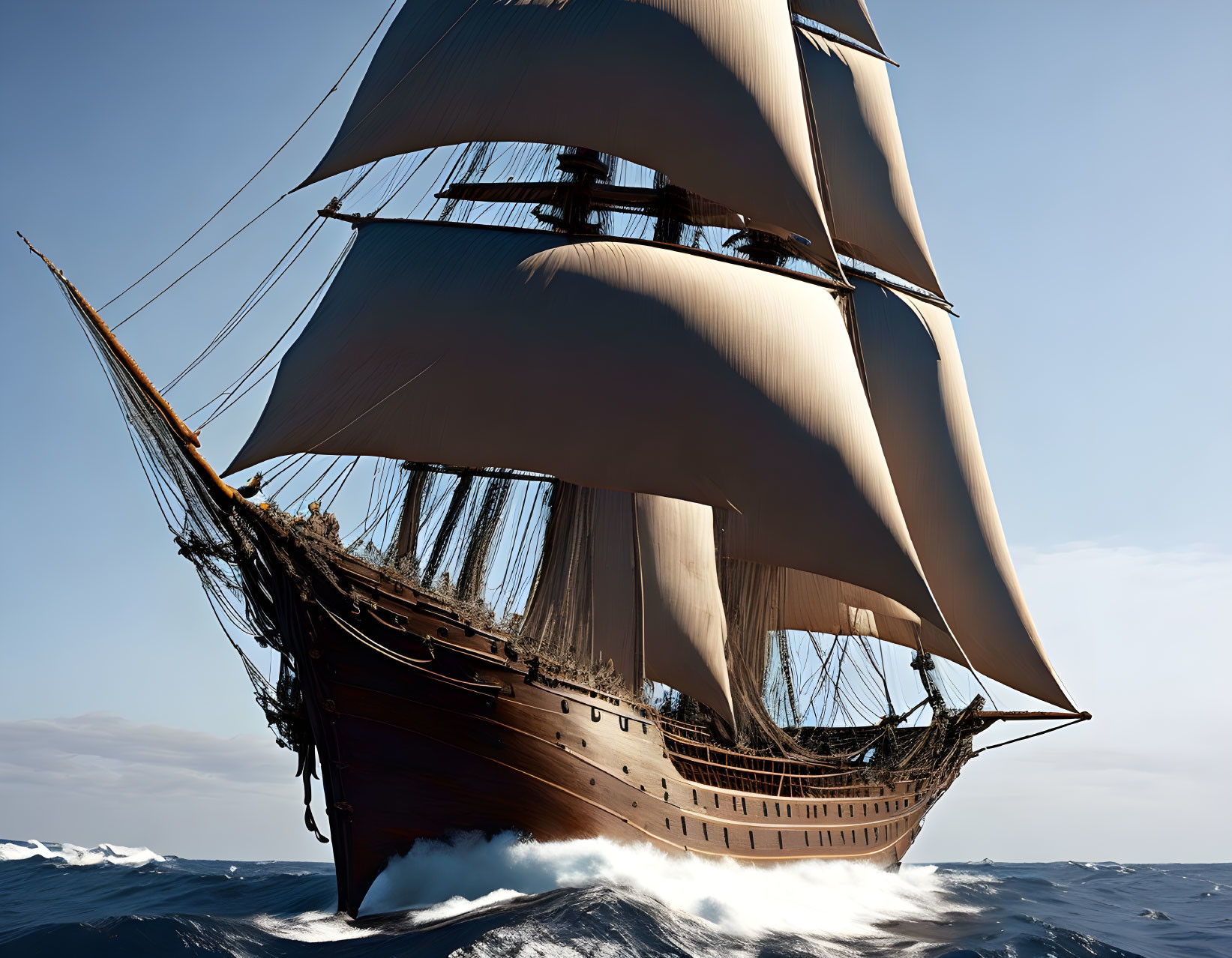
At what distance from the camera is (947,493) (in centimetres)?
3219

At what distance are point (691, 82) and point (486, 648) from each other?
1384 cm

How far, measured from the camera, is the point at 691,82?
2342 cm

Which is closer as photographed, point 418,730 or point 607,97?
point 418,730

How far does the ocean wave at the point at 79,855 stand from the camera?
38.4 m

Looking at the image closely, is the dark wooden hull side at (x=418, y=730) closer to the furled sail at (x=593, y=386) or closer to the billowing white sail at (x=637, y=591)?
the furled sail at (x=593, y=386)

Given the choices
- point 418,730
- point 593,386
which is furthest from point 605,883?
point 593,386

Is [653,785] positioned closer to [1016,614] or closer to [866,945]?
[866,945]

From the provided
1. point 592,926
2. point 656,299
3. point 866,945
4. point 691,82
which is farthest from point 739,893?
point 691,82

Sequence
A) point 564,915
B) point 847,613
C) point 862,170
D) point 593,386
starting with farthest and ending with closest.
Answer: point 862,170 → point 847,613 → point 593,386 → point 564,915

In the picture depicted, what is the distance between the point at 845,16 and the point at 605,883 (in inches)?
1228

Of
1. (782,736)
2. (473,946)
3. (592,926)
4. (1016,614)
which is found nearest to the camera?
(473,946)

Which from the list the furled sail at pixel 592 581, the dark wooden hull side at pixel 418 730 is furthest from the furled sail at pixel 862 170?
the dark wooden hull side at pixel 418 730

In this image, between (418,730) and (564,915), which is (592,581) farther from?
(564,915)

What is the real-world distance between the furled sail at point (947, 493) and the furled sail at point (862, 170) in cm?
134
